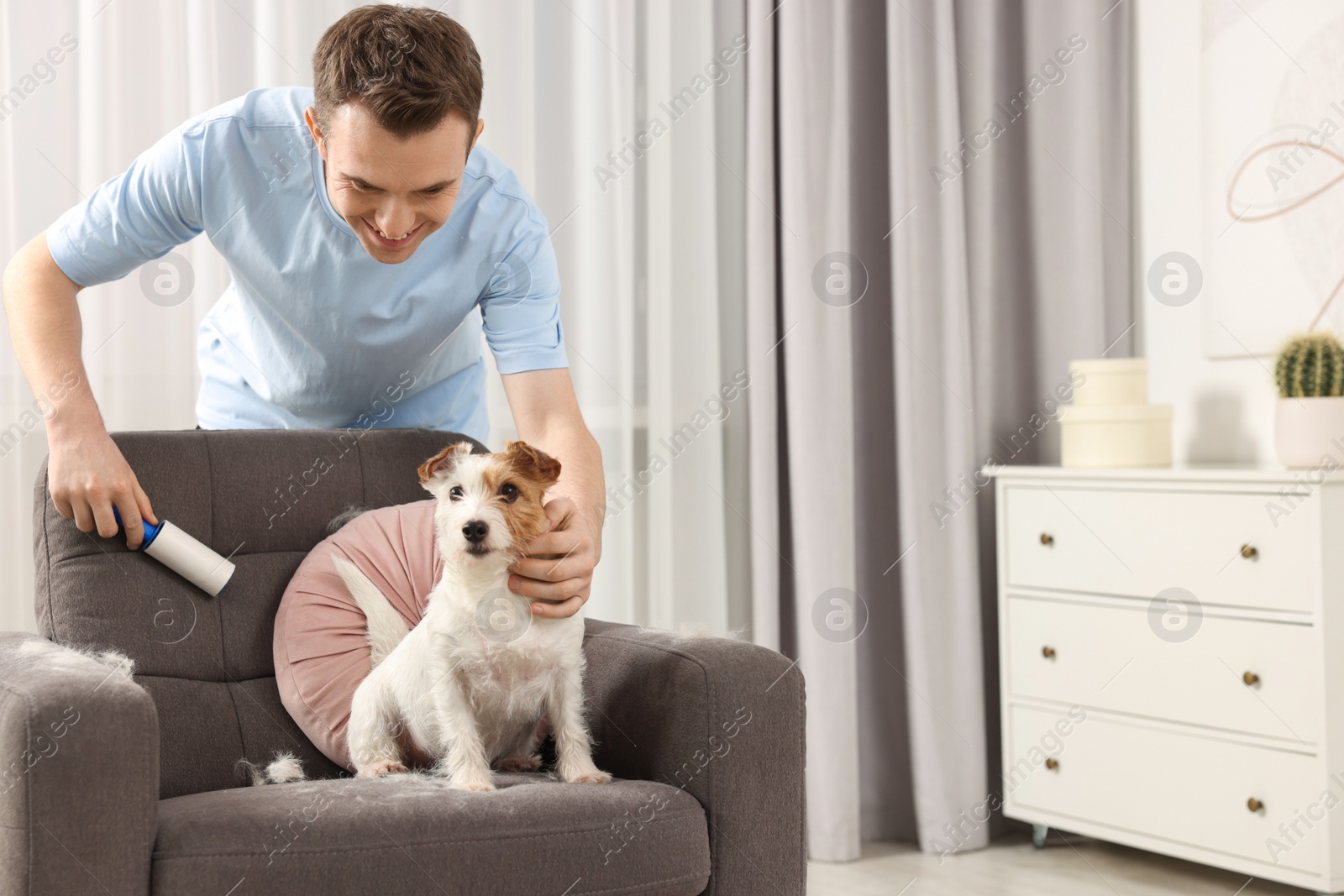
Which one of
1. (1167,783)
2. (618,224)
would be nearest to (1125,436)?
(1167,783)

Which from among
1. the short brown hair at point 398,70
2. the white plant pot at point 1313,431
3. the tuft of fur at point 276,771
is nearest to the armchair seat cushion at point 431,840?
the tuft of fur at point 276,771

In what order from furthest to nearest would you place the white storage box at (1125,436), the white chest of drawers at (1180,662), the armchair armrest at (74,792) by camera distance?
the white storage box at (1125,436), the white chest of drawers at (1180,662), the armchair armrest at (74,792)

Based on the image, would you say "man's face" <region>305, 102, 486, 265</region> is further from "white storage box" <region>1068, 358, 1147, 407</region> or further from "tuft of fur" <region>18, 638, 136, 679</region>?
"white storage box" <region>1068, 358, 1147, 407</region>

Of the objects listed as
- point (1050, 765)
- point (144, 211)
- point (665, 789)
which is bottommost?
point (1050, 765)

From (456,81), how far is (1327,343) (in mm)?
2012

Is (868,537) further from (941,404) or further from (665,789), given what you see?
(665,789)

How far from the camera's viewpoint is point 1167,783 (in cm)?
254

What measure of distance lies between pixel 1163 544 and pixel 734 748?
1532mm

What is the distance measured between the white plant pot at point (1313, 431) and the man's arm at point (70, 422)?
7.44ft

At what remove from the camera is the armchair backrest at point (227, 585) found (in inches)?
63.7

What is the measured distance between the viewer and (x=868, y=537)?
9.96ft

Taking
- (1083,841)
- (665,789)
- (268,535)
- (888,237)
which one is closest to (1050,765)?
(1083,841)

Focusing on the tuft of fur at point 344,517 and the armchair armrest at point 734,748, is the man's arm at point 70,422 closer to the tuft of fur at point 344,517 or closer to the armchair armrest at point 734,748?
the tuft of fur at point 344,517

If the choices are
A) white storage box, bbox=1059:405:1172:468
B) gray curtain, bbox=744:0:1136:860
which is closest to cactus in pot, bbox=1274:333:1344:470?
white storage box, bbox=1059:405:1172:468
